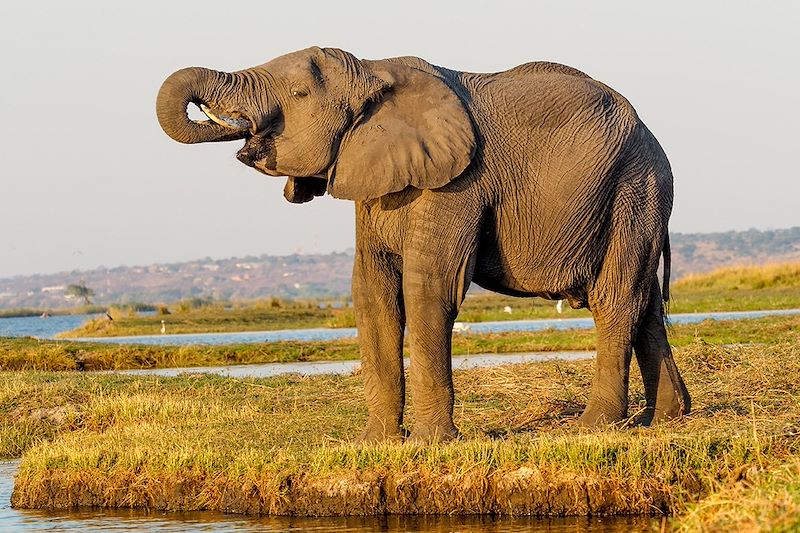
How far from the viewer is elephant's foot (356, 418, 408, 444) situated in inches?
500

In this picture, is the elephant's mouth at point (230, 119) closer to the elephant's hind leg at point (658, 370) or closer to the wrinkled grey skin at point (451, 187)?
the wrinkled grey skin at point (451, 187)

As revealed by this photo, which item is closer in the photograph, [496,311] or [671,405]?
[671,405]

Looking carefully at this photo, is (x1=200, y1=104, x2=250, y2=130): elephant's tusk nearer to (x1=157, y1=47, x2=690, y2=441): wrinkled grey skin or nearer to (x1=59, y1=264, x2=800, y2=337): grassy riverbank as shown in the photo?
(x1=157, y1=47, x2=690, y2=441): wrinkled grey skin

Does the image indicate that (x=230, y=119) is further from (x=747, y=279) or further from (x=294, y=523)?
(x=747, y=279)

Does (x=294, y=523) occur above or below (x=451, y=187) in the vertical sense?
below

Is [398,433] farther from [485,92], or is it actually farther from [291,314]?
[291,314]

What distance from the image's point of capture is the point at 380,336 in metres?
12.7

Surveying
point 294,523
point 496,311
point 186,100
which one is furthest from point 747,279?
point 186,100

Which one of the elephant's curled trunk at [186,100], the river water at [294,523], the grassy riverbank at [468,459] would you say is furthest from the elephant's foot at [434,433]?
the elephant's curled trunk at [186,100]

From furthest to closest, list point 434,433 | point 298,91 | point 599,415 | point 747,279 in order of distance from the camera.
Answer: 1. point 747,279
2. point 599,415
3. point 434,433
4. point 298,91

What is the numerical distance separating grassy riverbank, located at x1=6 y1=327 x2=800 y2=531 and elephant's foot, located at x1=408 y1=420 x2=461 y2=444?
0.24 m

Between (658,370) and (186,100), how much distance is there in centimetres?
532

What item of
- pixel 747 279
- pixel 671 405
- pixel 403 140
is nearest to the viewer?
pixel 403 140

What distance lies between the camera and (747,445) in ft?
37.4
